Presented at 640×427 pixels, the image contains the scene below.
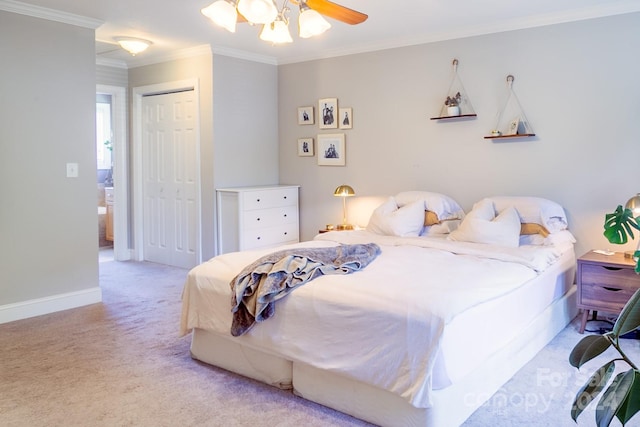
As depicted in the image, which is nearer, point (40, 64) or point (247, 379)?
point (247, 379)

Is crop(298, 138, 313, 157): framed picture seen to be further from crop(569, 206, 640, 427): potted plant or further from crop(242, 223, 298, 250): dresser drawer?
crop(569, 206, 640, 427): potted plant

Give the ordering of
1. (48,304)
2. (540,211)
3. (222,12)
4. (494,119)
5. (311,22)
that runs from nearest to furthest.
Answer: (222,12) → (311,22) → (540,211) → (48,304) → (494,119)

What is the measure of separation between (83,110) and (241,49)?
1.77 m

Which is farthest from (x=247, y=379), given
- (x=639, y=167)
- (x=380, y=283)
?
(x=639, y=167)

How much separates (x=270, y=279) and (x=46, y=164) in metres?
2.51

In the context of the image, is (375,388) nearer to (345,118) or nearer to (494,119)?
(494,119)

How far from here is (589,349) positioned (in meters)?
1.05

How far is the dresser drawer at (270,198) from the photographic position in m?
5.21

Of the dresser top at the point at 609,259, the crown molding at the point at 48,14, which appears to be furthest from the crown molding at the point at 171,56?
the dresser top at the point at 609,259

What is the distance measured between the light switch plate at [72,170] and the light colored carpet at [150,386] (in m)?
1.17

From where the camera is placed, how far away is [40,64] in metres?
4.05

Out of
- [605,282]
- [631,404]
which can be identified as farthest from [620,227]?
[631,404]

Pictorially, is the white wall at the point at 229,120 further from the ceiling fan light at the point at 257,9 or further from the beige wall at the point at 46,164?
the ceiling fan light at the point at 257,9

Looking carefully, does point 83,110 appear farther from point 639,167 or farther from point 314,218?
point 639,167
